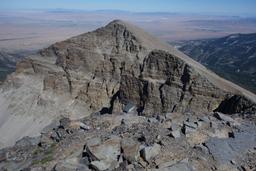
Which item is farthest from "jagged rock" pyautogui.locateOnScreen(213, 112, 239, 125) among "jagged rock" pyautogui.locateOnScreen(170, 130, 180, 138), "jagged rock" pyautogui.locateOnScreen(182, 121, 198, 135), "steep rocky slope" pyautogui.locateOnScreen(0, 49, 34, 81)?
"steep rocky slope" pyautogui.locateOnScreen(0, 49, 34, 81)

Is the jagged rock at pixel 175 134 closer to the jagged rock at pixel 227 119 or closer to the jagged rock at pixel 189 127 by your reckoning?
the jagged rock at pixel 189 127

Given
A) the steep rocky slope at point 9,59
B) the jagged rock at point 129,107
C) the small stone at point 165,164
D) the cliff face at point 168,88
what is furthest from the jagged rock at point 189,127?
the steep rocky slope at point 9,59

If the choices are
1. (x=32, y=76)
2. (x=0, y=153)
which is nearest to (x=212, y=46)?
(x=32, y=76)

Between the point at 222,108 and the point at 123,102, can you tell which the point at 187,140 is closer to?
the point at 222,108

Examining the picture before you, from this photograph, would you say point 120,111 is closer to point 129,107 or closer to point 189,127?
point 129,107

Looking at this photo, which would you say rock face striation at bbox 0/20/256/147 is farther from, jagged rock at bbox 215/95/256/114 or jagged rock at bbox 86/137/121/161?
jagged rock at bbox 86/137/121/161

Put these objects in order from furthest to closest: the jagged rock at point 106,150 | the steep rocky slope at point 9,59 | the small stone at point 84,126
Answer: the steep rocky slope at point 9,59 → the small stone at point 84,126 → the jagged rock at point 106,150

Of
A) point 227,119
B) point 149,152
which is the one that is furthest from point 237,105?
point 149,152
